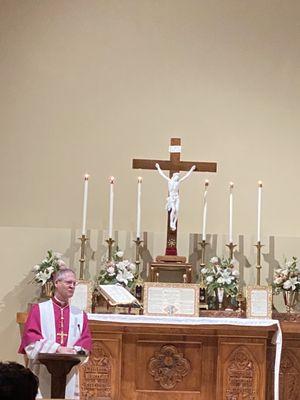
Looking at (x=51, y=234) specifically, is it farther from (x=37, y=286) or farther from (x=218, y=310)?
(x=218, y=310)

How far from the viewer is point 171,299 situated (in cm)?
637

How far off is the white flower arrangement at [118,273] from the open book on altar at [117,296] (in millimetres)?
778

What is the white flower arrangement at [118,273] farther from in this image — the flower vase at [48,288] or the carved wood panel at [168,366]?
the carved wood panel at [168,366]

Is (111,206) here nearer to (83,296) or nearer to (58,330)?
(83,296)

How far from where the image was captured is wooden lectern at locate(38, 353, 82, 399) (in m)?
4.34

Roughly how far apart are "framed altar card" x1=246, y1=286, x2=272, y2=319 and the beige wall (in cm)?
87

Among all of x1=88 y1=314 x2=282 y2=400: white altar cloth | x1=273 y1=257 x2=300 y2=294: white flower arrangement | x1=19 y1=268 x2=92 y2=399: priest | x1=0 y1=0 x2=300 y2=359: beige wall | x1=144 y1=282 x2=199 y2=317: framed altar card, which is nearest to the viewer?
x1=19 y1=268 x2=92 y2=399: priest

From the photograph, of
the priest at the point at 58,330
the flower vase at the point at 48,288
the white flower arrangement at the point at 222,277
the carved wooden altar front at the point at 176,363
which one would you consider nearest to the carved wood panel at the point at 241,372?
the carved wooden altar front at the point at 176,363

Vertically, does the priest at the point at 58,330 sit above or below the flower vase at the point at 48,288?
below

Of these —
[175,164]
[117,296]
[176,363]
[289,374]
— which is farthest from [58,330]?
[289,374]

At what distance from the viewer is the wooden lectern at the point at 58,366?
14.3 feet

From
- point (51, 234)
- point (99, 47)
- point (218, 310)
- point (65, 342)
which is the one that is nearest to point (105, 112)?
point (99, 47)

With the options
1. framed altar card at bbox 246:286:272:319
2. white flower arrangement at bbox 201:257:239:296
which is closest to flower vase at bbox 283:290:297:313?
framed altar card at bbox 246:286:272:319

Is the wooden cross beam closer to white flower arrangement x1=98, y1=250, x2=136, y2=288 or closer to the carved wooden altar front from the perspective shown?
white flower arrangement x1=98, y1=250, x2=136, y2=288
